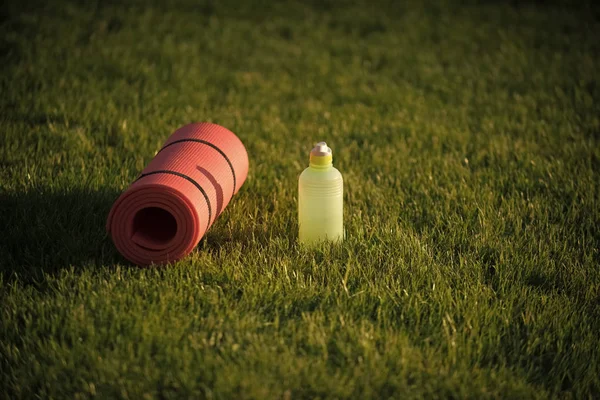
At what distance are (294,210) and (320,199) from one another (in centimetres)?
71

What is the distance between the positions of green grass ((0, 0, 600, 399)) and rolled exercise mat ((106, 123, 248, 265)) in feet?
0.50

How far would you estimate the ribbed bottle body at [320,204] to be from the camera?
3982 mm

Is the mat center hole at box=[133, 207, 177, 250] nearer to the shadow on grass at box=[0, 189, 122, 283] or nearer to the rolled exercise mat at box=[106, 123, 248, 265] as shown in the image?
the rolled exercise mat at box=[106, 123, 248, 265]

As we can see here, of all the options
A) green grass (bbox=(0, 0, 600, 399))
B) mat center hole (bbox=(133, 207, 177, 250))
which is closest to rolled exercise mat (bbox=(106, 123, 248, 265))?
mat center hole (bbox=(133, 207, 177, 250))

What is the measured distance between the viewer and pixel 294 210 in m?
4.71

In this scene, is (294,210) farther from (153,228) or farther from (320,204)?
(153,228)

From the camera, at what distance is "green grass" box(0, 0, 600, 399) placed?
320 cm

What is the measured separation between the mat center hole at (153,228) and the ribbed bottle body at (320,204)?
803 mm

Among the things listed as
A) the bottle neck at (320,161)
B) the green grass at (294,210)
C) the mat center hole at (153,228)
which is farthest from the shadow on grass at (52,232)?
the bottle neck at (320,161)

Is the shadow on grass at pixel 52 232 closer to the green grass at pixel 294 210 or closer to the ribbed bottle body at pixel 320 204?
the green grass at pixel 294 210

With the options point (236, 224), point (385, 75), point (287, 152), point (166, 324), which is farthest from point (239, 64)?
point (166, 324)

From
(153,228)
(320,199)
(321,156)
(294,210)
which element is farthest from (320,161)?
(153,228)

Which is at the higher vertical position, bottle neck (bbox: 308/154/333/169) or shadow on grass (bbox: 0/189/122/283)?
bottle neck (bbox: 308/154/333/169)

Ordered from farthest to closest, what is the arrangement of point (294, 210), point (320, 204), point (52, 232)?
point (294, 210) < point (52, 232) < point (320, 204)
